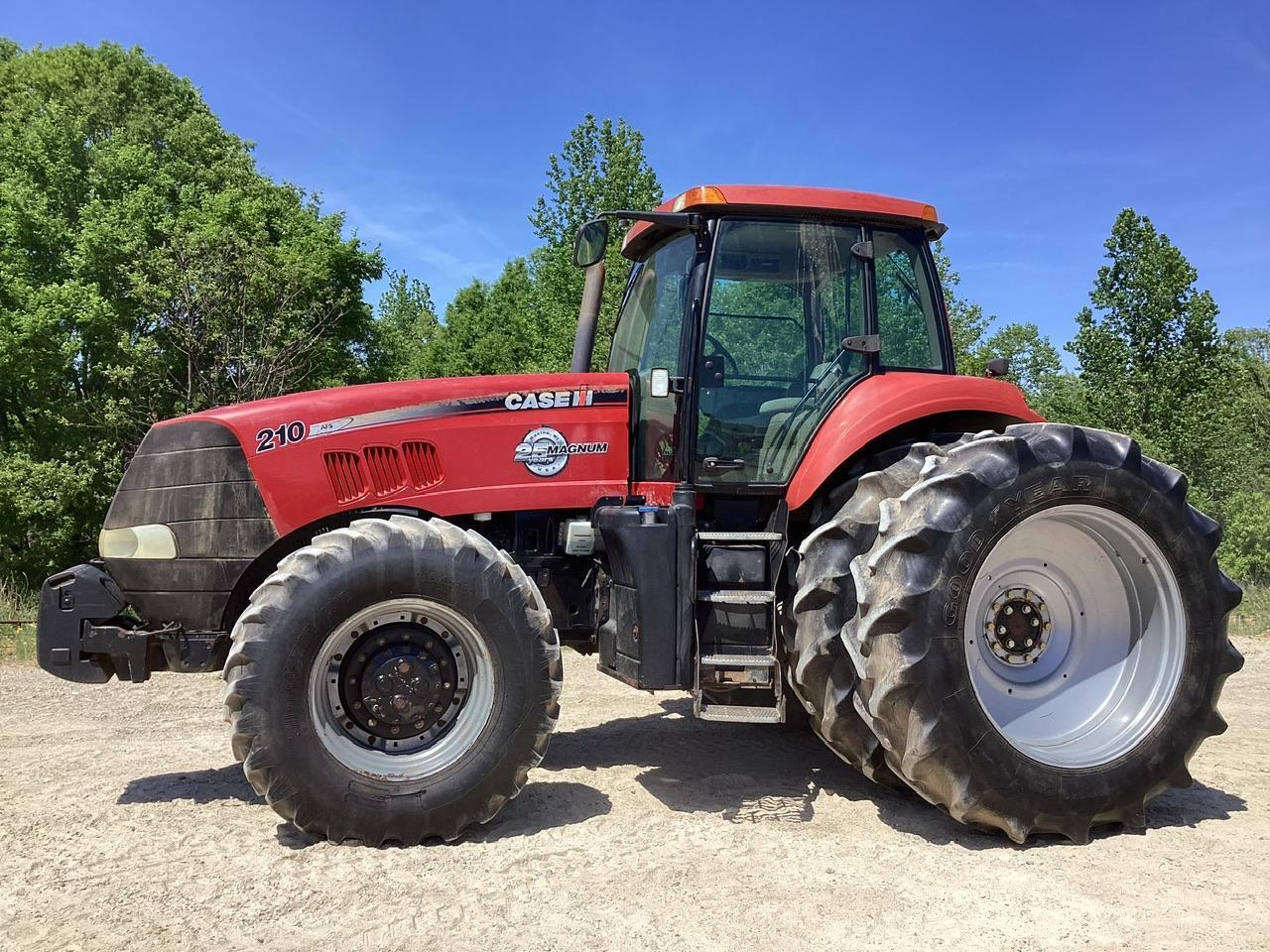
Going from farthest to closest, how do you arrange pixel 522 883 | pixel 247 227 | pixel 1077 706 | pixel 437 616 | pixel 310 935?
pixel 247 227 < pixel 1077 706 < pixel 437 616 < pixel 522 883 < pixel 310 935

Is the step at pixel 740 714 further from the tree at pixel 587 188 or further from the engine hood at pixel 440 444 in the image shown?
the tree at pixel 587 188

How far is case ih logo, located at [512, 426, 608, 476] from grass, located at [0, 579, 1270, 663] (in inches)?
234

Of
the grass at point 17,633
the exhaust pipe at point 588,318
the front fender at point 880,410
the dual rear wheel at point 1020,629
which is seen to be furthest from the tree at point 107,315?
the dual rear wheel at point 1020,629

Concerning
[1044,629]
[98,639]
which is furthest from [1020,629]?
[98,639]

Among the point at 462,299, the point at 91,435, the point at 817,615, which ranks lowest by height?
the point at 817,615

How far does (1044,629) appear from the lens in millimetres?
4227

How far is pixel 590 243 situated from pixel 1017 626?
273cm

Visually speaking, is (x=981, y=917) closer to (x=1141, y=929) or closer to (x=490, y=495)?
(x=1141, y=929)

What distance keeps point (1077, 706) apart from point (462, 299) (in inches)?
1614

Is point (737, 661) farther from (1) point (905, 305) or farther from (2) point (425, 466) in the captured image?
(1) point (905, 305)

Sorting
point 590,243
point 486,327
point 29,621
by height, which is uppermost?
point 486,327

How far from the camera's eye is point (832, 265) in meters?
4.71

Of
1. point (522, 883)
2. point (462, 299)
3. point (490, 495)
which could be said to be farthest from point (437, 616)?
point (462, 299)

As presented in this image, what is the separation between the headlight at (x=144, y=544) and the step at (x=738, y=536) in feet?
7.64
